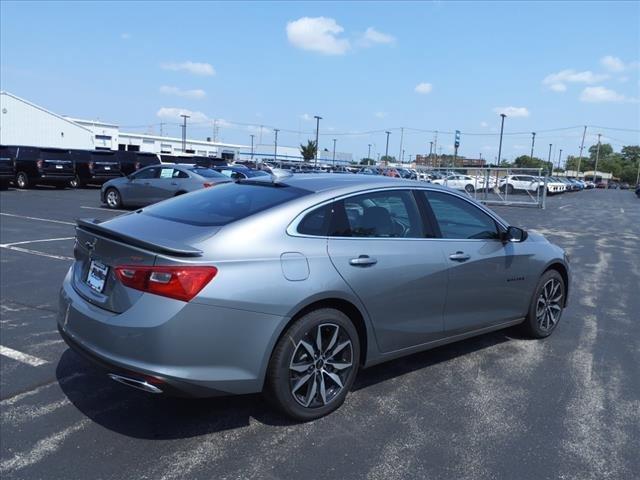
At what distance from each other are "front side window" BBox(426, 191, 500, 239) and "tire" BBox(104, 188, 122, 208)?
562 inches

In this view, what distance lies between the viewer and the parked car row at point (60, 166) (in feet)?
74.6

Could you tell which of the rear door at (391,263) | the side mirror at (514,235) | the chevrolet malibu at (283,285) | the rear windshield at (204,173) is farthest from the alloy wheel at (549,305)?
the rear windshield at (204,173)

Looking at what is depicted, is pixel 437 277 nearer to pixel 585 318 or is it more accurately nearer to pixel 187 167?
pixel 585 318

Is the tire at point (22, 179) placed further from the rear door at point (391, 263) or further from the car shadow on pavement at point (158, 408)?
the rear door at point (391, 263)

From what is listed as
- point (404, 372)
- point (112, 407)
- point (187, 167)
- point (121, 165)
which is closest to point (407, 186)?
point (404, 372)

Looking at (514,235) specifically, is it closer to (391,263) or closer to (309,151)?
(391,263)

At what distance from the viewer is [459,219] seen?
14.6 ft

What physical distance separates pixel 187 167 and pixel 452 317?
13.2 meters

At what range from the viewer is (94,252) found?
3.37 meters

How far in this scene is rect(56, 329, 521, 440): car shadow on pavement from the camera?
338 centimetres

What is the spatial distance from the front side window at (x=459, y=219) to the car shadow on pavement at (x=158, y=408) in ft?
3.93

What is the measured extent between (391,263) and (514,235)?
1.59 meters

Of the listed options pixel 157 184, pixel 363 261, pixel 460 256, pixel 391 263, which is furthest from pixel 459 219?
pixel 157 184

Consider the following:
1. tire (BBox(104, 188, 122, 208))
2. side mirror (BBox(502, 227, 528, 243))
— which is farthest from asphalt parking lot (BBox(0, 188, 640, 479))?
tire (BBox(104, 188, 122, 208))
